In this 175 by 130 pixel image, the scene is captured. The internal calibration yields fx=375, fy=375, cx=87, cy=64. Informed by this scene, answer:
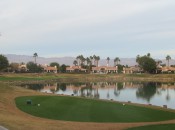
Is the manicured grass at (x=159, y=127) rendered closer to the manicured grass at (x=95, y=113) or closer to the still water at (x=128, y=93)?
the manicured grass at (x=95, y=113)

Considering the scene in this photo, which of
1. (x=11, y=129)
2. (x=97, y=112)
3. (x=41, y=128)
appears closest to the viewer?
(x=11, y=129)

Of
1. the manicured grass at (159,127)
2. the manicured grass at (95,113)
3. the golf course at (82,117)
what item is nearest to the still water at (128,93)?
the manicured grass at (95,113)

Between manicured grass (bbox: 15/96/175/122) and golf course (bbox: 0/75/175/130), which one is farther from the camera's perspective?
manicured grass (bbox: 15/96/175/122)

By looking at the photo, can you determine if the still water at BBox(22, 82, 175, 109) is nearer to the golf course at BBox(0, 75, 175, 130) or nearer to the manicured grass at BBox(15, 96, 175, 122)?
the manicured grass at BBox(15, 96, 175, 122)

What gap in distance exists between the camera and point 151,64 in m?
195

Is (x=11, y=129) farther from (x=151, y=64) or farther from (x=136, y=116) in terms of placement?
(x=151, y=64)

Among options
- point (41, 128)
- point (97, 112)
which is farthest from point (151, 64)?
point (41, 128)

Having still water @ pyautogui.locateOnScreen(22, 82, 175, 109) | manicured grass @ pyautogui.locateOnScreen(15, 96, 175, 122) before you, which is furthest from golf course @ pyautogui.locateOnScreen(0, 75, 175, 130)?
still water @ pyautogui.locateOnScreen(22, 82, 175, 109)

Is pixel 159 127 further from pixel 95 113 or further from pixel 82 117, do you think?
pixel 95 113

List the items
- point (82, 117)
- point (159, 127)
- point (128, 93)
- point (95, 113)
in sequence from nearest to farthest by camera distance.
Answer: point (159, 127)
point (82, 117)
point (95, 113)
point (128, 93)

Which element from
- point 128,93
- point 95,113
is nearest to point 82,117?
point 95,113

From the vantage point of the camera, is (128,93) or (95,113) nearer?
(95,113)

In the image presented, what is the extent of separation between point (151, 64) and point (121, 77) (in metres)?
29.7

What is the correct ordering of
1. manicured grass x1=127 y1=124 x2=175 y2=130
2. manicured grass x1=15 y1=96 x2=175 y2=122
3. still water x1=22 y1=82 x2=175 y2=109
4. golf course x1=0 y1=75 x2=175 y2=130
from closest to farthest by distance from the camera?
1. manicured grass x1=127 y1=124 x2=175 y2=130
2. golf course x1=0 y1=75 x2=175 y2=130
3. manicured grass x1=15 y1=96 x2=175 y2=122
4. still water x1=22 y1=82 x2=175 y2=109
